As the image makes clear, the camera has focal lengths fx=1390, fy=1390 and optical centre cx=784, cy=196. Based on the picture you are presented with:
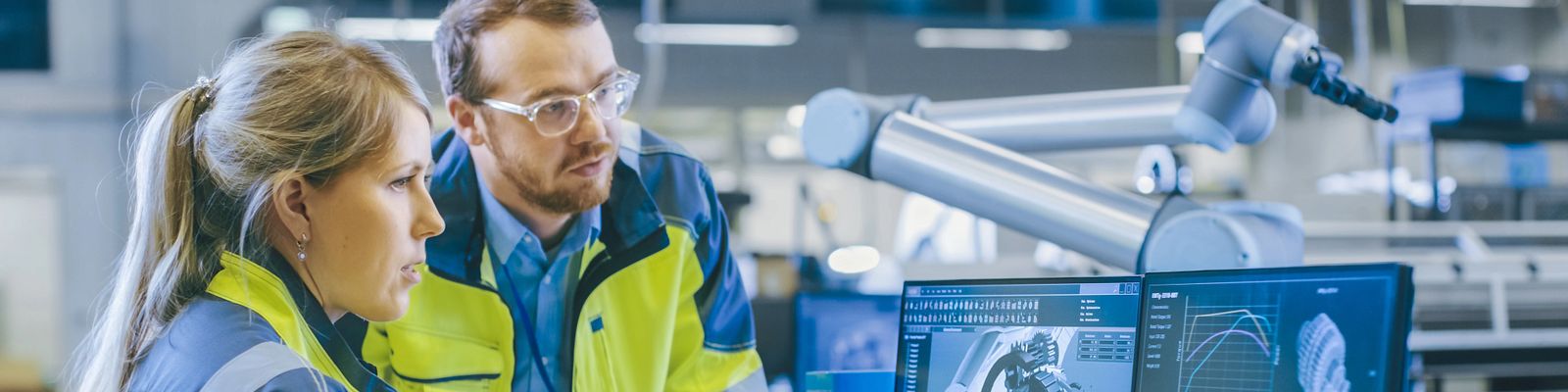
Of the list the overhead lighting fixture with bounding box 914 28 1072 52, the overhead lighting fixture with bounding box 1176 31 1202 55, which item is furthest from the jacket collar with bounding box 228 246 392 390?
the overhead lighting fixture with bounding box 1176 31 1202 55

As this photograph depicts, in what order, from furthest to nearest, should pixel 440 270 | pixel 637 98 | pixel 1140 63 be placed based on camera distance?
pixel 1140 63
pixel 637 98
pixel 440 270

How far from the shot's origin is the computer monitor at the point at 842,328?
244 centimetres

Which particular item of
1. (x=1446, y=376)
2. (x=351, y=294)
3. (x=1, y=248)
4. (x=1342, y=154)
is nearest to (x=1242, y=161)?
(x=1342, y=154)

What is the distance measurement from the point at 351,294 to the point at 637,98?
6.71 meters

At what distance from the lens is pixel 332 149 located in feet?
3.80

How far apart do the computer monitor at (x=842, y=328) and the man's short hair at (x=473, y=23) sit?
93 centimetres

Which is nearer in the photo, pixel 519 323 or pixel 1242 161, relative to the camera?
pixel 519 323

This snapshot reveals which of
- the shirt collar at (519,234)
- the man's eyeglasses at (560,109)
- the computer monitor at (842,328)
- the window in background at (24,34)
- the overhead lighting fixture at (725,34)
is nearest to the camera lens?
the man's eyeglasses at (560,109)

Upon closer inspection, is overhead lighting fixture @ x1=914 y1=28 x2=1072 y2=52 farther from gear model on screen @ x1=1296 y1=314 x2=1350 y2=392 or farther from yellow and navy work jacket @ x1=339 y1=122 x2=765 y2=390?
gear model on screen @ x1=1296 y1=314 x2=1350 y2=392

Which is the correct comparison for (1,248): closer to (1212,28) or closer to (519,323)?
(519,323)

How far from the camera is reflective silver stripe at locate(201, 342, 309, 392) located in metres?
1.01

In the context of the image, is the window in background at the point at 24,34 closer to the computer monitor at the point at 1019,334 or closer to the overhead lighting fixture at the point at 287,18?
the overhead lighting fixture at the point at 287,18

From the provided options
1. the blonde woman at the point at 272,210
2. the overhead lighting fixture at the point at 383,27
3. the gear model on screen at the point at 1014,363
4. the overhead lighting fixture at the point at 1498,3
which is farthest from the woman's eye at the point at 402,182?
the overhead lighting fixture at the point at 1498,3

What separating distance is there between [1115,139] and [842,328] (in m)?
1.17
